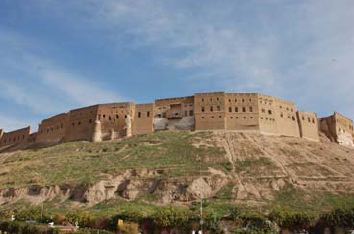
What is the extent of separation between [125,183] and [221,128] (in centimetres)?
1704

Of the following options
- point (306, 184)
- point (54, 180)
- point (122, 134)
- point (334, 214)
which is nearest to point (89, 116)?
point (122, 134)

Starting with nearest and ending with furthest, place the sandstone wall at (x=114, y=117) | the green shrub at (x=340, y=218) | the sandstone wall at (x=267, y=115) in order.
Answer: the green shrub at (x=340, y=218), the sandstone wall at (x=267, y=115), the sandstone wall at (x=114, y=117)

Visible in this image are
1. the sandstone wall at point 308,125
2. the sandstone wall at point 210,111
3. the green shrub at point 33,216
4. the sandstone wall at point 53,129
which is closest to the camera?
the green shrub at point 33,216

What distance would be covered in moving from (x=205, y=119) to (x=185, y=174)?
15.2 metres

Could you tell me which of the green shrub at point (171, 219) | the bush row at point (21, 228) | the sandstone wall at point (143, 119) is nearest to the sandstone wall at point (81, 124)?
the sandstone wall at point (143, 119)

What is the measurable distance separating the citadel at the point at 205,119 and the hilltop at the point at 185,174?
6.88 feet

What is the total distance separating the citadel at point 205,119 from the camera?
49.2m

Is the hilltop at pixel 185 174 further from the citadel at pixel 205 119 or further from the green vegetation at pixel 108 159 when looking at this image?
the citadel at pixel 205 119

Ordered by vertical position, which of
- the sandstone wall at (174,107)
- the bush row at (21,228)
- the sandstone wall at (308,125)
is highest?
the sandstone wall at (174,107)

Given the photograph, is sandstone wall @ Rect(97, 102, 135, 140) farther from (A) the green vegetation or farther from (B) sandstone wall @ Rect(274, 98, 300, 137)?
(B) sandstone wall @ Rect(274, 98, 300, 137)

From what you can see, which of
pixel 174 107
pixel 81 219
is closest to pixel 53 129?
pixel 174 107

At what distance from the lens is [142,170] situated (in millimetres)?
37906

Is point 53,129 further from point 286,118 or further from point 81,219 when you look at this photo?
point 286,118

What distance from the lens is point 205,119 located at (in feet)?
163
